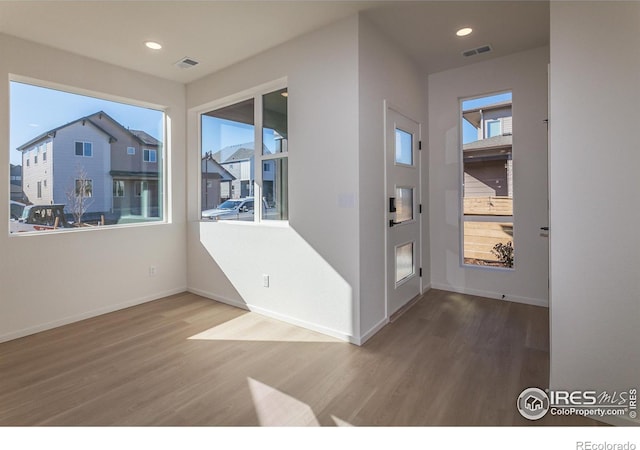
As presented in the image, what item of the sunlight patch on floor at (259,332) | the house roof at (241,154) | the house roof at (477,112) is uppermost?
the house roof at (477,112)

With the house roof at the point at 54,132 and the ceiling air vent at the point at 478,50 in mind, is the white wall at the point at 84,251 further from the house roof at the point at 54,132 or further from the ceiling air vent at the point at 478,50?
the ceiling air vent at the point at 478,50

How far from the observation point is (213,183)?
437 cm

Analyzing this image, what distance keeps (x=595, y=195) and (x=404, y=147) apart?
2.16 meters

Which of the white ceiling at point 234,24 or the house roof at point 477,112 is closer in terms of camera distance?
the white ceiling at point 234,24

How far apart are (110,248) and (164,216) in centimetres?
79

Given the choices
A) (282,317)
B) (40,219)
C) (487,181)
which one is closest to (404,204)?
(487,181)

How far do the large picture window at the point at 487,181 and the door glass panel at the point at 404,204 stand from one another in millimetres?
821

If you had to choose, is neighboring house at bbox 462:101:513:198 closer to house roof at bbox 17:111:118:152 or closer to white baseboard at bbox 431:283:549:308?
white baseboard at bbox 431:283:549:308

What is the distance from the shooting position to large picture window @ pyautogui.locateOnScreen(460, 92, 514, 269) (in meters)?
3.99

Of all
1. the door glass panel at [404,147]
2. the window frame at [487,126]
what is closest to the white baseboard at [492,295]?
the door glass panel at [404,147]

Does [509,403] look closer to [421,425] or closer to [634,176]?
[421,425]

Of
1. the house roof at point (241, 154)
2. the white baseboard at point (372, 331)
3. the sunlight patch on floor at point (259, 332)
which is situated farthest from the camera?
the house roof at point (241, 154)

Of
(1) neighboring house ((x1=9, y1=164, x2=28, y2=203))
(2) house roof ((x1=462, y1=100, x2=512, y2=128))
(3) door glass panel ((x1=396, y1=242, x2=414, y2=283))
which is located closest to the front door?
(3) door glass panel ((x1=396, y1=242, x2=414, y2=283))

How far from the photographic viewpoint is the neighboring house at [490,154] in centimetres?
398
